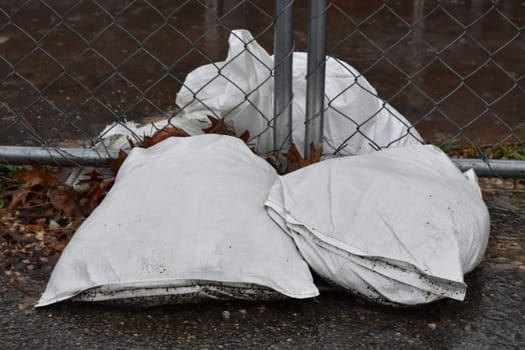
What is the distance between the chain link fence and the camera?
9.61 feet

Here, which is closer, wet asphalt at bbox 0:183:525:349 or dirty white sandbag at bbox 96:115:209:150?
wet asphalt at bbox 0:183:525:349

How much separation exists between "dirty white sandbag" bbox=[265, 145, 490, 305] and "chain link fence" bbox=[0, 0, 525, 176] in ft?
1.49

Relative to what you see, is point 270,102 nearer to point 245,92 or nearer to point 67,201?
point 245,92

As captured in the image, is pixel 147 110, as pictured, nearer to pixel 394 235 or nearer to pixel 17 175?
pixel 17 175

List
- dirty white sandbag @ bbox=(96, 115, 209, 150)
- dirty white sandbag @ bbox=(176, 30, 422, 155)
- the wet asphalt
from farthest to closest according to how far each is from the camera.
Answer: dirty white sandbag @ bbox=(96, 115, 209, 150), dirty white sandbag @ bbox=(176, 30, 422, 155), the wet asphalt

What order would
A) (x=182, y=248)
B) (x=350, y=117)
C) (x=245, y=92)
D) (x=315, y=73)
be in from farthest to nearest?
(x=350, y=117), (x=245, y=92), (x=315, y=73), (x=182, y=248)

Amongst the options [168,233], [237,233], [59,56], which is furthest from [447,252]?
[59,56]

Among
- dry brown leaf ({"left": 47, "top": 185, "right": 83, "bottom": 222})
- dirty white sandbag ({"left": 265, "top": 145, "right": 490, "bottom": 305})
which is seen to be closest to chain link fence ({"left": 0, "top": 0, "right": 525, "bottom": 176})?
dry brown leaf ({"left": 47, "top": 185, "right": 83, "bottom": 222})

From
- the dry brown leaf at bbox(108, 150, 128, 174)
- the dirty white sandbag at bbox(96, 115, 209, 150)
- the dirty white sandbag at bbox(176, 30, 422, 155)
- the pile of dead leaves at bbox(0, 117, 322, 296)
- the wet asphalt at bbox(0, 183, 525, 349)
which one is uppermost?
the dirty white sandbag at bbox(176, 30, 422, 155)

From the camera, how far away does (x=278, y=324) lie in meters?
2.29

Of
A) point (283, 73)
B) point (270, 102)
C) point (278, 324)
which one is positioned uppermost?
point (283, 73)

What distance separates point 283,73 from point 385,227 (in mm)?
695

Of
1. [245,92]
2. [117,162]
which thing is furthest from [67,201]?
[245,92]

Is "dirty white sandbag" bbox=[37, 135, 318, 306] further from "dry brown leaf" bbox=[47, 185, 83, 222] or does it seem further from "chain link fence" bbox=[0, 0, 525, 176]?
"chain link fence" bbox=[0, 0, 525, 176]
